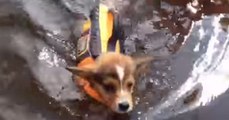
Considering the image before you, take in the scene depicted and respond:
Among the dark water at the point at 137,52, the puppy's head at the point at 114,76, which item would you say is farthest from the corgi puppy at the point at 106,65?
the dark water at the point at 137,52

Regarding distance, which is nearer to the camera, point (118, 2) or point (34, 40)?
point (34, 40)

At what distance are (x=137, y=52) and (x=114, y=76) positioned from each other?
3.25ft

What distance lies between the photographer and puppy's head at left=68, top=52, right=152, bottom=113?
5027 millimetres

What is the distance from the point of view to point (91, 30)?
5.67m

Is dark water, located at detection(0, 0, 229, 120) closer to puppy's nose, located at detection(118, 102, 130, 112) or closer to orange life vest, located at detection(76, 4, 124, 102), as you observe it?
orange life vest, located at detection(76, 4, 124, 102)

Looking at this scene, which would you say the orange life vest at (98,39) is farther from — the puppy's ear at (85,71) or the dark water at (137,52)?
the dark water at (137,52)

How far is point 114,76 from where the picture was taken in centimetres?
511

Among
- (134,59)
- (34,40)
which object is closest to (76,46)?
(34,40)

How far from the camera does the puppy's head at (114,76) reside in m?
5.03

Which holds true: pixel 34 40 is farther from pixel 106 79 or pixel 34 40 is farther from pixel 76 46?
pixel 106 79

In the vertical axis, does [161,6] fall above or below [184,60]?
above

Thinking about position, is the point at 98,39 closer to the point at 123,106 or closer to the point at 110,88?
the point at 110,88

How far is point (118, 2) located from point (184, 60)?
1.09 m

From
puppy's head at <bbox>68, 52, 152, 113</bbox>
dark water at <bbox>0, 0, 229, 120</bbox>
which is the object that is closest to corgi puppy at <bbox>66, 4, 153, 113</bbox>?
puppy's head at <bbox>68, 52, 152, 113</bbox>
